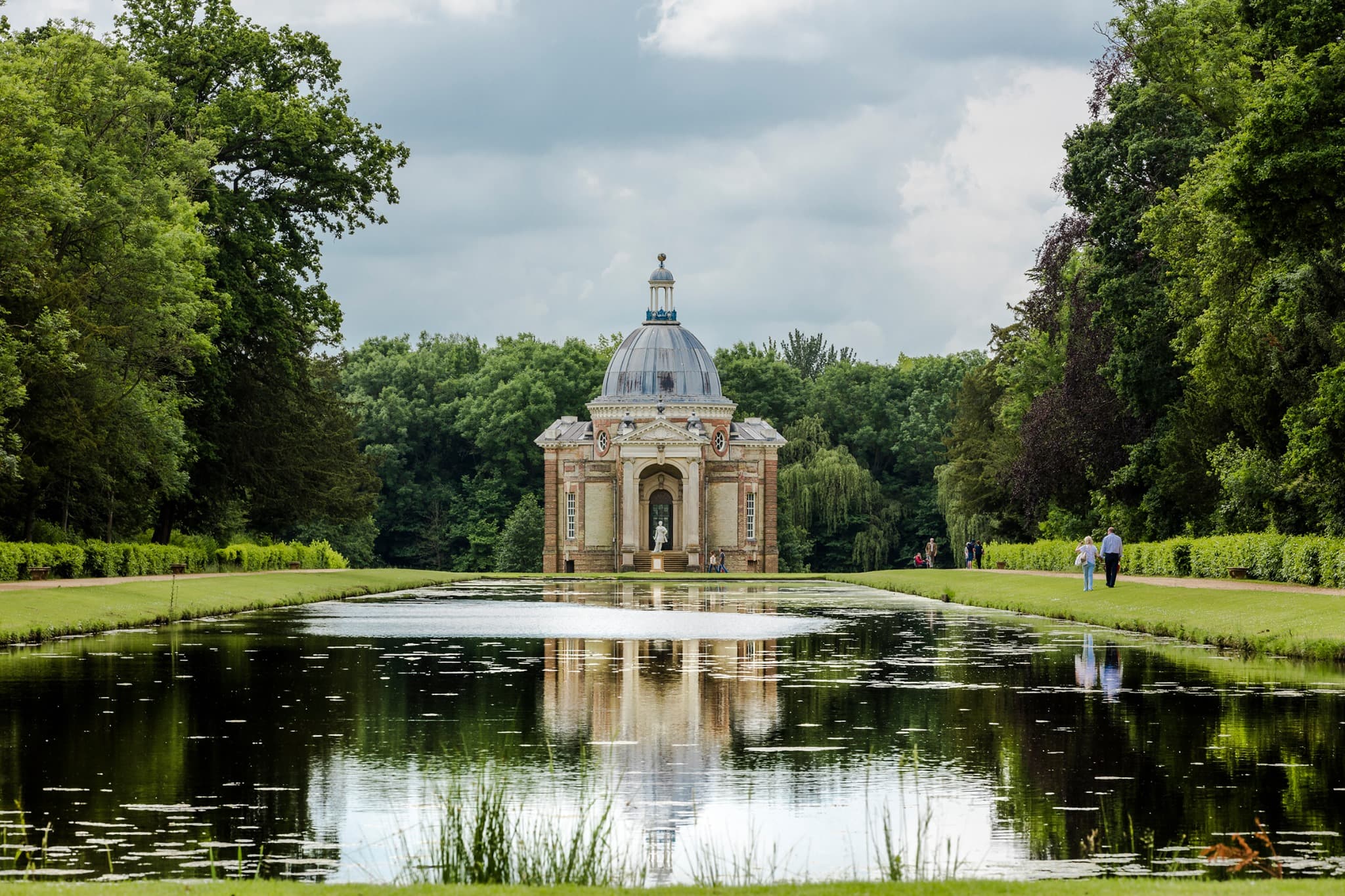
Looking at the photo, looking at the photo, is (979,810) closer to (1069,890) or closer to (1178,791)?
(1178,791)

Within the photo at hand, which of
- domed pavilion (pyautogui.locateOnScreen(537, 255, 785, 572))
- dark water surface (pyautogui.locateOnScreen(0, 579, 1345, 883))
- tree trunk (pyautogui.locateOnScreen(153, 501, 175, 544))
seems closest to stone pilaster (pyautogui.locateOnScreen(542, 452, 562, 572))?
domed pavilion (pyautogui.locateOnScreen(537, 255, 785, 572))

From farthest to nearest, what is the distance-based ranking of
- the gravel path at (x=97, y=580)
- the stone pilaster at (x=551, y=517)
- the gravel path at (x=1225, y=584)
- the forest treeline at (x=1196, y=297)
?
the stone pilaster at (x=551, y=517), the gravel path at (x=97, y=580), the gravel path at (x=1225, y=584), the forest treeline at (x=1196, y=297)

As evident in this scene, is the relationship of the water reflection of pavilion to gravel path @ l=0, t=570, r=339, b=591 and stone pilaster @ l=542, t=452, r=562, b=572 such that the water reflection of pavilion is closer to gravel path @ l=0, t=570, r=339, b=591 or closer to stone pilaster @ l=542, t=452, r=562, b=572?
gravel path @ l=0, t=570, r=339, b=591

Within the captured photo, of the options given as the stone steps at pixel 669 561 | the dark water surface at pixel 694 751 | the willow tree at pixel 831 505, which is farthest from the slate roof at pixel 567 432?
the dark water surface at pixel 694 751

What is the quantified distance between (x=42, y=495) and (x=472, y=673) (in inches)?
1033

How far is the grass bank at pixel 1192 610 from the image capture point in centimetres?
2369

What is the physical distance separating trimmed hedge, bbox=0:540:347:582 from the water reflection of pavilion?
17.7 meters

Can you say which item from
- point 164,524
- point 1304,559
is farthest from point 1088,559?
point 164,524

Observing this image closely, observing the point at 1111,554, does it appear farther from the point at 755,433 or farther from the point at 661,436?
the point at 755,433

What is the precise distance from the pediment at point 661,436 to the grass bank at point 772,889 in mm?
78715

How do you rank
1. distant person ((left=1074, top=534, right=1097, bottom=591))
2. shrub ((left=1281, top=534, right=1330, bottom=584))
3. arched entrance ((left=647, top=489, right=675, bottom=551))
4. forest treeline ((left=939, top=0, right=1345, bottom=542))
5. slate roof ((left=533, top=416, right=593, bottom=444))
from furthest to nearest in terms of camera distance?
arched entrance ((left=647, top=489, right=675, bottom=551)) → slate roof ((left=533, top=416, right=593, bottom=444)) → distant person ((left=1074, top=534, right=1097, bottom=591)) → shrub ((left=1281, top=534, right=1330, bottom=584)) → forest treeline ((left=939, top=0, right=1345, bottom=542))

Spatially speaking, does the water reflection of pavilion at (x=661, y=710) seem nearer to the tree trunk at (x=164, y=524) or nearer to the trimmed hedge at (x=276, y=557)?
the tree trunk at (x=164, y=524)

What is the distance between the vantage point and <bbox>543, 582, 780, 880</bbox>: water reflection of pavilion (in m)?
11.5

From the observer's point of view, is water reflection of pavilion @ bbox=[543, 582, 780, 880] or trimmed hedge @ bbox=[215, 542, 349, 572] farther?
trimmed hedge @ bbox=[215, 542, 349, 572]
